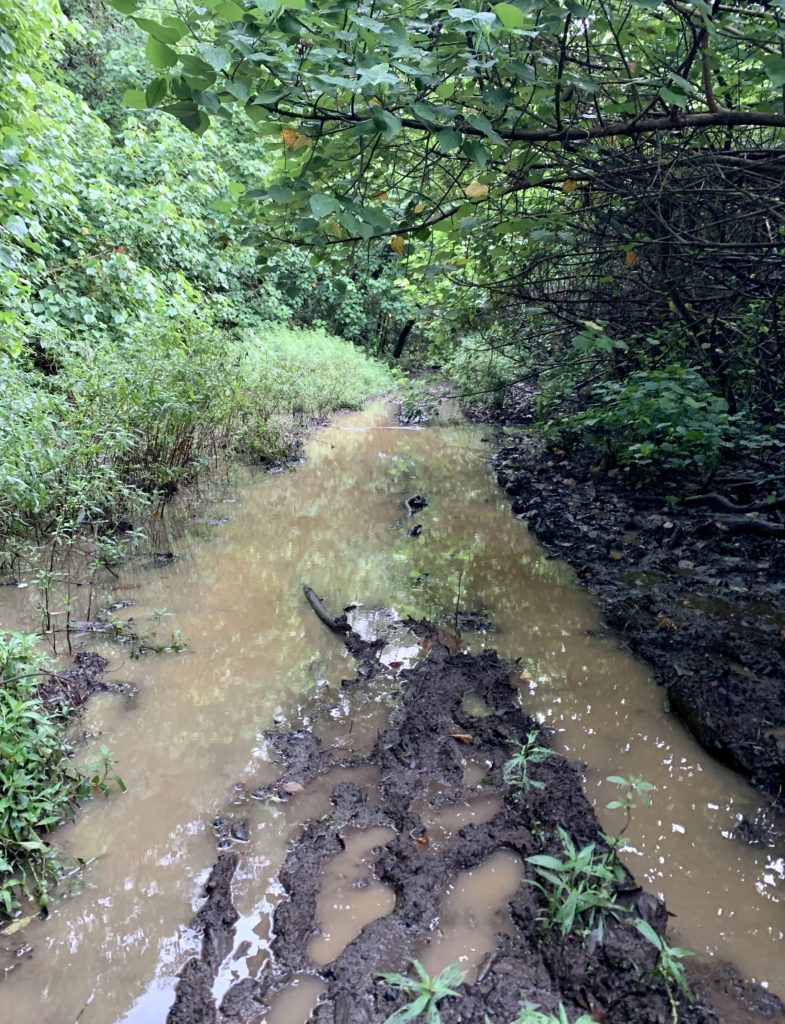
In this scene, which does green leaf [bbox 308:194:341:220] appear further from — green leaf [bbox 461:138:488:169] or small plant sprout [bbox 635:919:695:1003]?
small plant sprout [bbox 635:919:695:1003]

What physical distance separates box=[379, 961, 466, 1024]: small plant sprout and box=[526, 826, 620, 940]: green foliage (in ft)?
1.24

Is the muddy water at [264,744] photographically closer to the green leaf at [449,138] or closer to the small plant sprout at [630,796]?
the small plant sprout at [630,796]

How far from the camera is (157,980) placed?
1.93 m

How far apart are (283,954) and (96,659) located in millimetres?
2188

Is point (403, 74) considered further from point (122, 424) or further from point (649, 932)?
point (122, 424)

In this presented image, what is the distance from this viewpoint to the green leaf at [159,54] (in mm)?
1765

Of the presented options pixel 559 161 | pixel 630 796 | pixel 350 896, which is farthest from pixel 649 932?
pixel 559 161

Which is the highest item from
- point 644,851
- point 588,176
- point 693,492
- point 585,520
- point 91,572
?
point 588,176

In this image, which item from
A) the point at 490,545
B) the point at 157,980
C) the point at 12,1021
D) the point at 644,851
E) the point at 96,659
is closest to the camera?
the point at 12,1021

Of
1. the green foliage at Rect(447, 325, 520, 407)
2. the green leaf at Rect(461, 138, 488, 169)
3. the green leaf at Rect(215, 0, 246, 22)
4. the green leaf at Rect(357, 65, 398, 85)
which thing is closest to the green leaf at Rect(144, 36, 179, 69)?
the green leaf at Rect(215, 0, 246, 22)

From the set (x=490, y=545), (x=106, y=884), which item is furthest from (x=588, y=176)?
(x=106, y=884)

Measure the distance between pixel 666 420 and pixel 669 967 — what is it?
196 inches

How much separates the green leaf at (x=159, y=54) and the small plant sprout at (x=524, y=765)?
9.00 ft

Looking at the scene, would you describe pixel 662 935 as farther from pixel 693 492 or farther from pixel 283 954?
pixel 693 492
